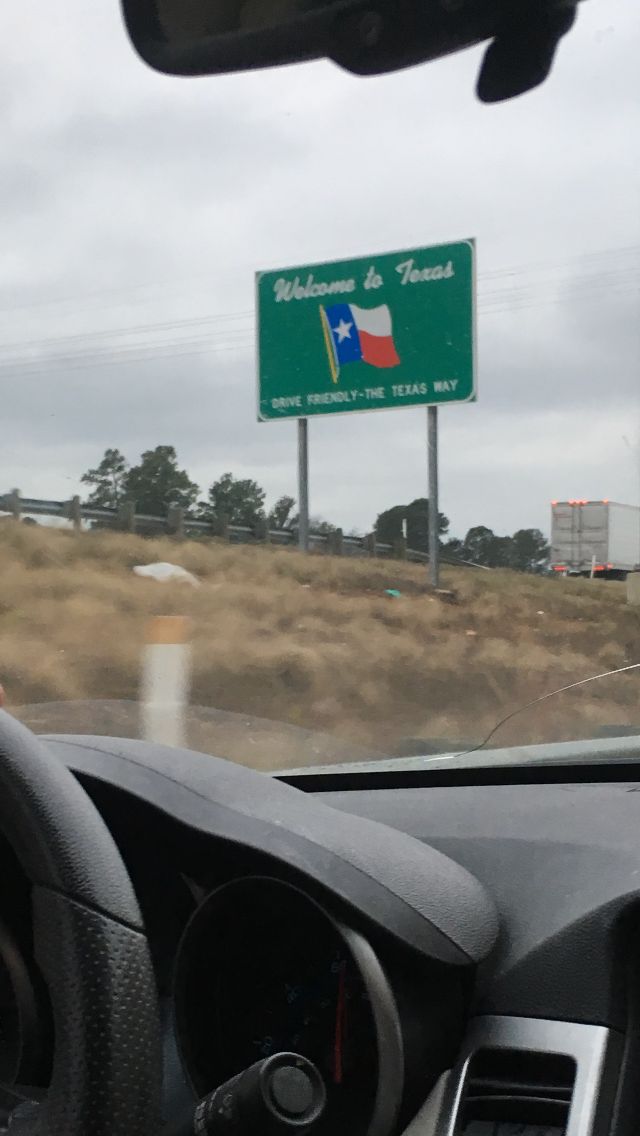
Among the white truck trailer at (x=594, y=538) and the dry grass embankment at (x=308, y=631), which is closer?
the dry grass embankment at (x=308, y=631)

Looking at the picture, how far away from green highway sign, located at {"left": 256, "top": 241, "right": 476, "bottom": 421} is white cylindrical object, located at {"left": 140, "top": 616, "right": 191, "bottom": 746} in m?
1.79

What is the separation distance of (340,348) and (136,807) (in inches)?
186

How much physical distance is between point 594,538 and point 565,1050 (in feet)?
20.5

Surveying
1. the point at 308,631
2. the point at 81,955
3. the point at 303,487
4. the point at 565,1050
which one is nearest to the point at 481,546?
the point at 303,487

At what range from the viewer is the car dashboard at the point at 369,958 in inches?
95.3

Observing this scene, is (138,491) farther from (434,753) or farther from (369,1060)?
(369,1060)

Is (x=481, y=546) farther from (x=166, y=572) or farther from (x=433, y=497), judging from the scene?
(x=166, y=572)

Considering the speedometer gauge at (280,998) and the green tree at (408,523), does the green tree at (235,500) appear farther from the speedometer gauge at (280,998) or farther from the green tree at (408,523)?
the speedometer gauge at (280,998)

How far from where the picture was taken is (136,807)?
2428mm

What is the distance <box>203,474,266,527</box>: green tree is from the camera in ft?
20.6

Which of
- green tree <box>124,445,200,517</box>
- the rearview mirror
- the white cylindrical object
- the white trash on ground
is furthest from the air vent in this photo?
the white trash on ground

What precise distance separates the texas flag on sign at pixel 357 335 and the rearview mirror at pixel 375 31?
132 inches

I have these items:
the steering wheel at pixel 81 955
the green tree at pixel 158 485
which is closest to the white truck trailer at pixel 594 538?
the green tree at pixel 158 485

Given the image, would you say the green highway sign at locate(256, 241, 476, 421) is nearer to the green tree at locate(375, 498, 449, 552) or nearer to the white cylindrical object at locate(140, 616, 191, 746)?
the green tree at locate(375, 498, 449, 552)
